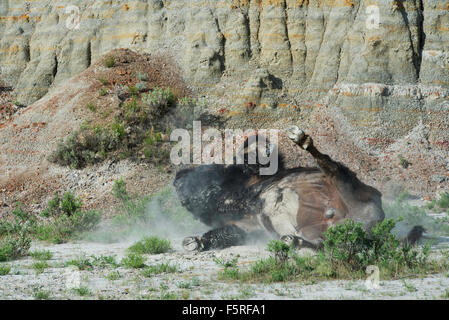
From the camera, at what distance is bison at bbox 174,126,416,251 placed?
7480mm

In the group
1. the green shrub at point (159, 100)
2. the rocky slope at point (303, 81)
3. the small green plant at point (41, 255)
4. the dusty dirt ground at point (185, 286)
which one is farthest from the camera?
the green shrub at point (159, 100)

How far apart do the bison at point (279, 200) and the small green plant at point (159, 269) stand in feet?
4.38

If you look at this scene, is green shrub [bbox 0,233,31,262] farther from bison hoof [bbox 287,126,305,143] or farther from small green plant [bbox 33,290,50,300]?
bison hoof [bbox 287,126,305,143]

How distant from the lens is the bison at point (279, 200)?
7480mm

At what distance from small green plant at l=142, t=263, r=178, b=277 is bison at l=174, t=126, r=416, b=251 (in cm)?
134

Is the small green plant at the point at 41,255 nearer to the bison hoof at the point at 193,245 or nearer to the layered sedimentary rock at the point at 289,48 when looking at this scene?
the bison hoof at the point at 193,245

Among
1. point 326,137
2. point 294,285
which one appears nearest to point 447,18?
point 326,137

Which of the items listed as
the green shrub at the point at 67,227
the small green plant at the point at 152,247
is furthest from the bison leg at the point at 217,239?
the green shrub at the point at 67,227

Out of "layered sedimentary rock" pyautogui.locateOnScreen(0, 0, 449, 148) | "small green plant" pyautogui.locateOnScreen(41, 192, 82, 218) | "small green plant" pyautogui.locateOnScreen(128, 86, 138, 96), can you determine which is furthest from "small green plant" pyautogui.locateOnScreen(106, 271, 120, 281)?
"layered sedimentary rock" pyautogui.locateOnScreen(0, 0, 449, 148)

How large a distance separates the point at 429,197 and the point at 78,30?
16.2 meters

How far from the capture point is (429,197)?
13.5 m

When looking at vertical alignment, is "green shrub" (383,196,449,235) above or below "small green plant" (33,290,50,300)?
below

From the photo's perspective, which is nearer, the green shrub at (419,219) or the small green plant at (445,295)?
the small green plant at (445,295)

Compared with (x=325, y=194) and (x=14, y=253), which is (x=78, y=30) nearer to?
(x=14, y=253)
